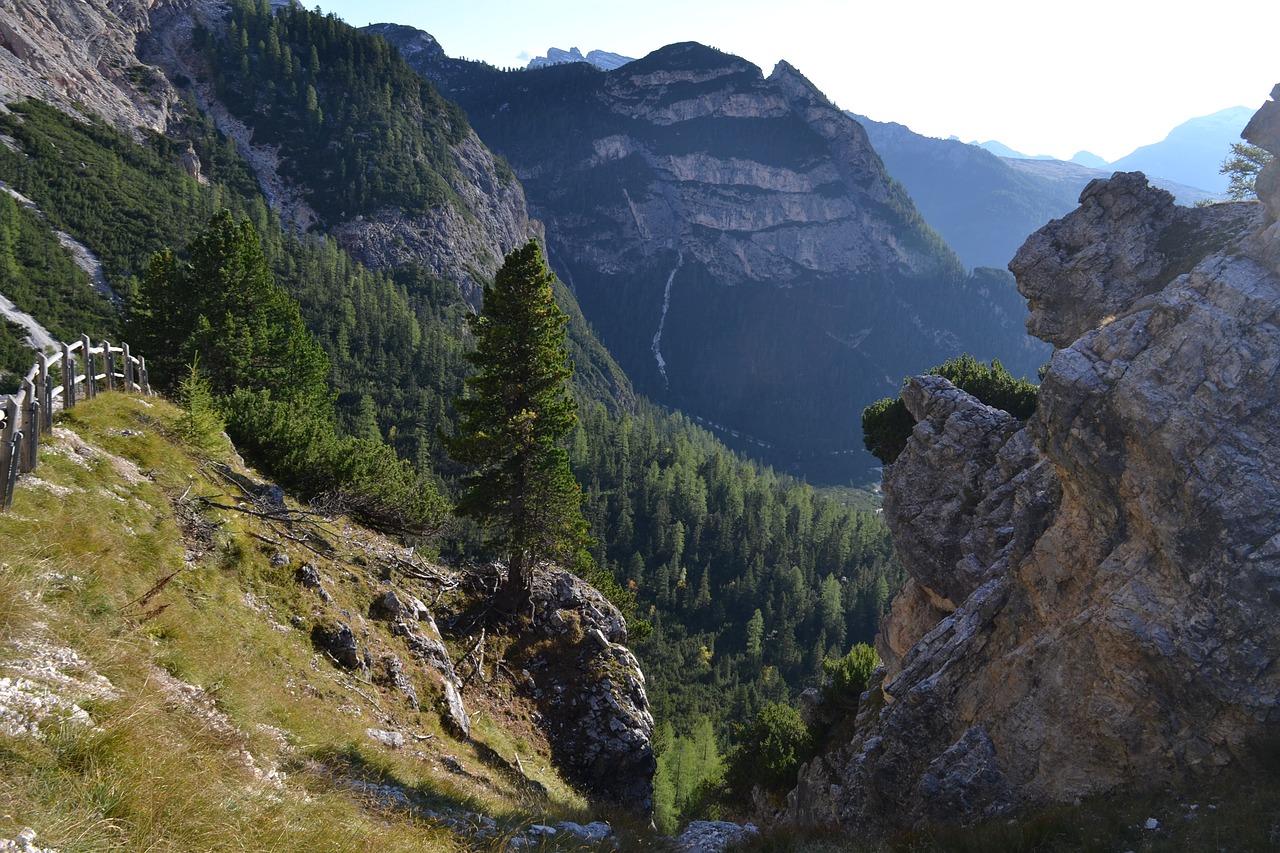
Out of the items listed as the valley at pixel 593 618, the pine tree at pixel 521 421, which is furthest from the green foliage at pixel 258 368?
the pine tree at pixel 521 421

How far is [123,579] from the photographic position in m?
12.1

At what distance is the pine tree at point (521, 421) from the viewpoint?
25.4m

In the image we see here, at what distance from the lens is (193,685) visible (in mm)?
10844

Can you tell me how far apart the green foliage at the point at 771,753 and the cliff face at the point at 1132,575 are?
12.5 meters

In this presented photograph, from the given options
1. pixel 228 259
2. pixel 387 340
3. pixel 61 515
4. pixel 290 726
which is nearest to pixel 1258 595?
pixel 290 726

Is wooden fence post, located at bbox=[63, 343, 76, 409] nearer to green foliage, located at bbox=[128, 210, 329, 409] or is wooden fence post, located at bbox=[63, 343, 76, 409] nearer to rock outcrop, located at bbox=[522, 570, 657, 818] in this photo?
rock outcrop, located at bbox=[522, 570, 657, 818]

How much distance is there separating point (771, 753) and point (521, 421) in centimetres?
2311

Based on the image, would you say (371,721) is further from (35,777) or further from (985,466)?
(985,466)

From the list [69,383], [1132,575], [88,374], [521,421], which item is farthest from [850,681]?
[69,383]

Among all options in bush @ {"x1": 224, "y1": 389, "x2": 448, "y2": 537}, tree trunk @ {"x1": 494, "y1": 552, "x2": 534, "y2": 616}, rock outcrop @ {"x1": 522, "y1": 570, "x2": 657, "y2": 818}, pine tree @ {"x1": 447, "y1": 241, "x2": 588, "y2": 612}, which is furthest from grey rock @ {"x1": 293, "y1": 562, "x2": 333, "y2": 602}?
rock outcrop @ {"x1": 522, "y1": 570, "x2": 657, "y2": 818}

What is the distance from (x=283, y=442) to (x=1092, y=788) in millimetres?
28339

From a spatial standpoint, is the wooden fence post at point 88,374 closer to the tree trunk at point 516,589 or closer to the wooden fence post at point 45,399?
the wooden fence post at point 45,399

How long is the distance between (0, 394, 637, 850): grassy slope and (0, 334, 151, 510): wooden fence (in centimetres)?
48

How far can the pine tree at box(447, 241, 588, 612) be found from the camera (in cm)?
2542
